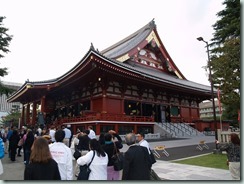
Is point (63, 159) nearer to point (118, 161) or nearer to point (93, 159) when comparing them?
point (93, 159)

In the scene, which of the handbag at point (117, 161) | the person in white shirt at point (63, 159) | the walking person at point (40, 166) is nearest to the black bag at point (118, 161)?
the handbag at point (117, 161)

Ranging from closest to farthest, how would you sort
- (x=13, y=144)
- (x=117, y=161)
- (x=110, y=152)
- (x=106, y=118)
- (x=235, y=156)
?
1. (x=117, y=161)
2. (x=110, y=152)
3. (x=235, y=156)
4. (x=13, y=144)
5. (x=106, y=118)

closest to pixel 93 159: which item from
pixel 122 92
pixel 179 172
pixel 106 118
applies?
pixel 179 172

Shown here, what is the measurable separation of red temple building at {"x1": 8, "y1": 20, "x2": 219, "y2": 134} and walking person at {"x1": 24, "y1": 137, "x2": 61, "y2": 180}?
1374 centimetres

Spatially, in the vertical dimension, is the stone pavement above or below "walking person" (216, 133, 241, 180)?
below

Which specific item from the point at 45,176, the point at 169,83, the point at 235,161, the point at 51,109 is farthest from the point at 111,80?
the point at 45,176

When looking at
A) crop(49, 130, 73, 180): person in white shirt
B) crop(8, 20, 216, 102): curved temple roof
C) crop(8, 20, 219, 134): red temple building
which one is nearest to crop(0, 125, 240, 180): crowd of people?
crop(49, 130, 73, 180): person in white shirt

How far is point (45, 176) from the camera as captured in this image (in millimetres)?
3062

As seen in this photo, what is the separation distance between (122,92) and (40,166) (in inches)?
719

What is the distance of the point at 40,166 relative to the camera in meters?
3.08

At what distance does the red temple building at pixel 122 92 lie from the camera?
18.5 m

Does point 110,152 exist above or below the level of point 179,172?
above

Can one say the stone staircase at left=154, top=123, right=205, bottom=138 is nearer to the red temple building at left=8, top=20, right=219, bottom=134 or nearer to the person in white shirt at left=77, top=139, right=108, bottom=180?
the red temple building at left=8, top=20, right=219, bottom=134

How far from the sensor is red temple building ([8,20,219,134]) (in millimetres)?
18531
